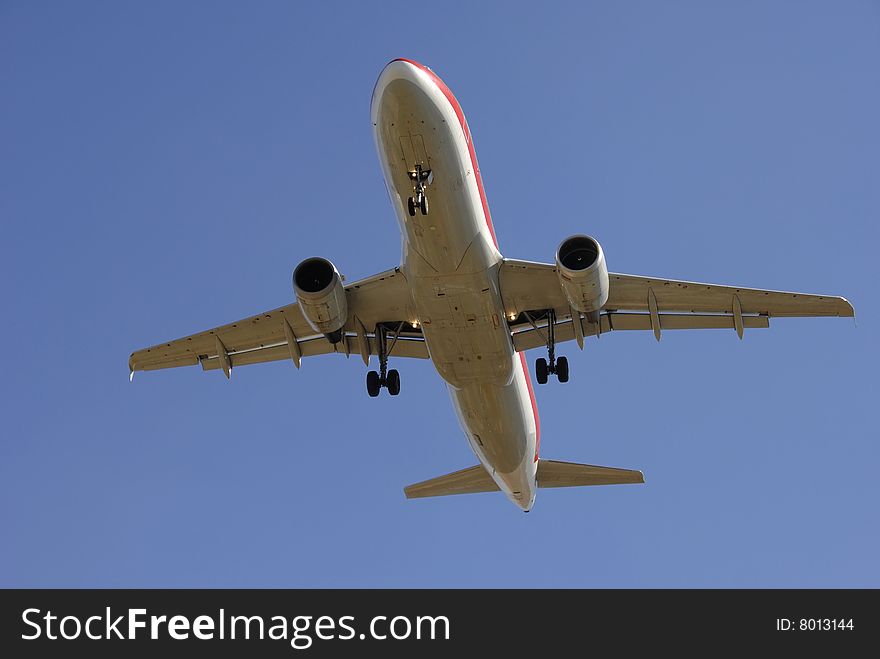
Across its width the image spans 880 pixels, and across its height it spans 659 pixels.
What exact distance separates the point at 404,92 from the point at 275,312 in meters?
8.48

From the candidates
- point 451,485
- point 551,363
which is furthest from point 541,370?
point 451,485

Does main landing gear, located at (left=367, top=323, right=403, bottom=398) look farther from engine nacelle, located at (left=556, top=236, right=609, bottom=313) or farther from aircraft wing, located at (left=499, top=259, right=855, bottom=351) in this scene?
engine nacelle, located at (left=556, top=236, right=609, bottom=313)

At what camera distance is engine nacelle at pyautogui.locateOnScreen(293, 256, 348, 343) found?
80.1ft

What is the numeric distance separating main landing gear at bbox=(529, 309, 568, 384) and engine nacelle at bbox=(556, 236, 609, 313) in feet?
7.32

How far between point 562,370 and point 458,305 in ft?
13.0

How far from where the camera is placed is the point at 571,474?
32312 mm

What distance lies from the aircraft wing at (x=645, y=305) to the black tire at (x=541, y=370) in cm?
48

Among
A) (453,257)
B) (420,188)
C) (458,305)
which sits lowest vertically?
(458,305)

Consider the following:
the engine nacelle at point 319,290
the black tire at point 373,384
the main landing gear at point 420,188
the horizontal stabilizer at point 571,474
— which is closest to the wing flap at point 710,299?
the main landing gear at point 420,188

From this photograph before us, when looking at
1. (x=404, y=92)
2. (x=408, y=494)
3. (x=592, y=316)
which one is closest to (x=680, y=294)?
(x=592, y=316)

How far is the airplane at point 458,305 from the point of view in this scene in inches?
863

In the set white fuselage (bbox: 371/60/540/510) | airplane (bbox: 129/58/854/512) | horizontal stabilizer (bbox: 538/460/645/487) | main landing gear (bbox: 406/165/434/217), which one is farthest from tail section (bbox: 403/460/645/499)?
main landing gear (bbox: 406/165/434/217)

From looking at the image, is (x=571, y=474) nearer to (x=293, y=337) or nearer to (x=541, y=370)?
(x=541, y=370)

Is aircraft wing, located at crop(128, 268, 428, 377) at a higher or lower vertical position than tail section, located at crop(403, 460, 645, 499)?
higher
